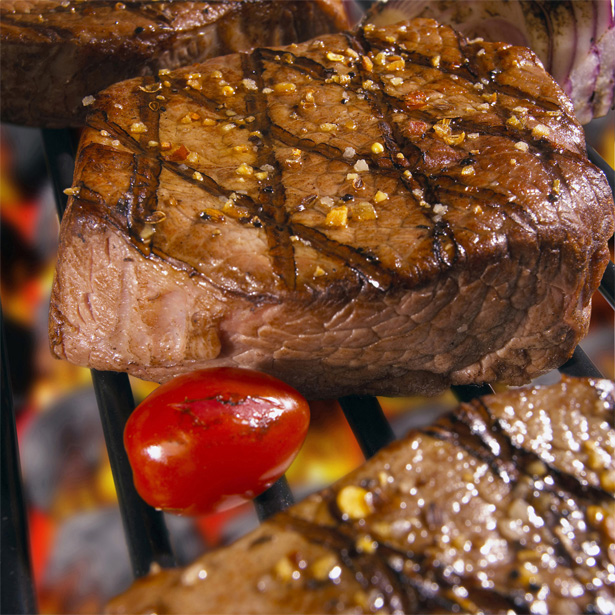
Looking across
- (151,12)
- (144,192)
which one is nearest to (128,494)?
(144,192)

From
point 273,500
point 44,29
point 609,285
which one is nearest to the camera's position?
point 273,500

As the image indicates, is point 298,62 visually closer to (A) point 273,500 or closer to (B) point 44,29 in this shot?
(B) point 44,29

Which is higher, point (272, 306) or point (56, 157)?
point (272, 306)

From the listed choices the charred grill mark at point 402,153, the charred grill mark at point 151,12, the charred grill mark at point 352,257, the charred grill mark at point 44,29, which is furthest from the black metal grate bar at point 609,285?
the charred grill mark at point 44,29

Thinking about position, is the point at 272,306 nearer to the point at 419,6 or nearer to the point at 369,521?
the point at 369,521

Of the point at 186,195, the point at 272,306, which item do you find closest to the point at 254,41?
the point at 186,195

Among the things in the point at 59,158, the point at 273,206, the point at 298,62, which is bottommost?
the point at 59,158

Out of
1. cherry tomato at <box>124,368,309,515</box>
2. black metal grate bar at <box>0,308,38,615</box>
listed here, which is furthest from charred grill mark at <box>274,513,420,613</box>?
black metal grate bar at <box>0,308,38,615</box>

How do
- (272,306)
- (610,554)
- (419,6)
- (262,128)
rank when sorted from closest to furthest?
1. (610,554)
2. (272,306)
3. (262,128)
4. (419,6)
